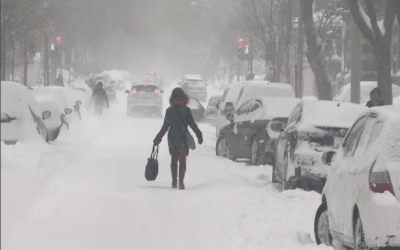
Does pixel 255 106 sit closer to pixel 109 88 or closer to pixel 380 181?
pixel 380 181

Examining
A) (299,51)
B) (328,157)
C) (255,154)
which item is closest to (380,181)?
(328,157)

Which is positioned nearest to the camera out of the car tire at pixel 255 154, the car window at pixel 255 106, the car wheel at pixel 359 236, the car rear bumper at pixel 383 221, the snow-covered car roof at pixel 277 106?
the car rear bumper at pixel 383 221

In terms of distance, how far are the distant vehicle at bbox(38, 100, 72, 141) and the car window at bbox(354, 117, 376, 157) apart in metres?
15.2

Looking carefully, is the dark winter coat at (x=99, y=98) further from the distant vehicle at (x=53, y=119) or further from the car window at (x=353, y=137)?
the car window at (x=353, y=137)

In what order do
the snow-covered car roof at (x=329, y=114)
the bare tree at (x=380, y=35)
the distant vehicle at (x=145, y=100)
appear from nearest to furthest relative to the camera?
1. the snow-covered car roof at (x=329, y=114)
2. the bare tree at (x=380, y=35)
3. the distant vehicle at (x=145, y=100)

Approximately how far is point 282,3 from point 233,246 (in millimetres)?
34797

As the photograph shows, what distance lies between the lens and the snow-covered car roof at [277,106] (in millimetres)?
19984

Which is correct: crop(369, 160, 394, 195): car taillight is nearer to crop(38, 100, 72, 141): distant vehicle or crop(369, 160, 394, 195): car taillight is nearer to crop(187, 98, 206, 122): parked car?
crop(38, 100, 72, 141): distant vehicle

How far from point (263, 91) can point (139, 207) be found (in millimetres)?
11540

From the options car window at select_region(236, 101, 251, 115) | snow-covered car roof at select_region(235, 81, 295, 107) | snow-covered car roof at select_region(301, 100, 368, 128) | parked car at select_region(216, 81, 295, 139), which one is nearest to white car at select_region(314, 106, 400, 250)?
snow-covered car roof at select_region(301, 100, 368, 128)

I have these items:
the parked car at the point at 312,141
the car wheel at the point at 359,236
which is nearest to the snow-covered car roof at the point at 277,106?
the parked car at the point at 312,141

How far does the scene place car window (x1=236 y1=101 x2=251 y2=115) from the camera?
2125 cm

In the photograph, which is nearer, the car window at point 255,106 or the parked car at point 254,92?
the car window at point 255,106

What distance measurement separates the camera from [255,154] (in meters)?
20.1
